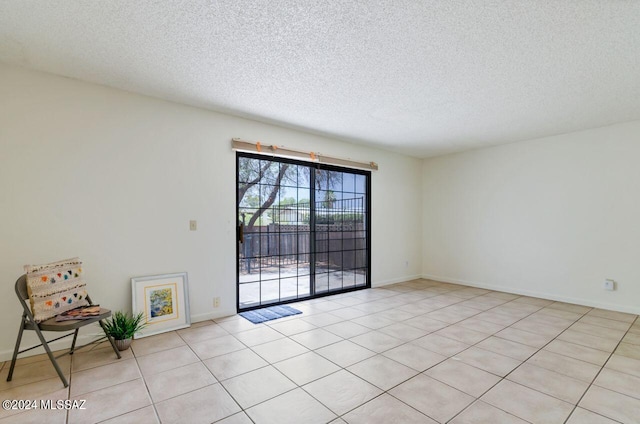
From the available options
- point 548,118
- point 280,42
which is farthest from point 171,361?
point 548,118

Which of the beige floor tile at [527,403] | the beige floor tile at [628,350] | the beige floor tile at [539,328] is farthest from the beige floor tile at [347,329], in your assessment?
the beige floor tile at [628,350]

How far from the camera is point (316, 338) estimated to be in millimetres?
3049

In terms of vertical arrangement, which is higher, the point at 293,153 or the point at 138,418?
the point at 293,153

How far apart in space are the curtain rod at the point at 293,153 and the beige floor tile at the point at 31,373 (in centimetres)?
265

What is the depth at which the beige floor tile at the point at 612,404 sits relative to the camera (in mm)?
1853

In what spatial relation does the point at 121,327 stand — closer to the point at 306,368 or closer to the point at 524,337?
the point at 306,368

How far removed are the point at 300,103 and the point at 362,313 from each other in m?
2.67

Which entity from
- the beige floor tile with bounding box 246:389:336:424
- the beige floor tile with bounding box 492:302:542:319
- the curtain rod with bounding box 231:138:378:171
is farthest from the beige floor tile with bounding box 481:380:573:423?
the curtain rod with bounding box 231:138:378:171

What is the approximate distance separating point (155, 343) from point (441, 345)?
274 cm

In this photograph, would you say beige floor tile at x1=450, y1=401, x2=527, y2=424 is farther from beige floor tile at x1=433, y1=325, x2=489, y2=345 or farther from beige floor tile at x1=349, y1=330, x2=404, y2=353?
beige floor tile at x1=433, y1=325, x2=489, y2=345

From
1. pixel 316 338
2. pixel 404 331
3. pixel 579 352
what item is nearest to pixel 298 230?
pixel 316 338

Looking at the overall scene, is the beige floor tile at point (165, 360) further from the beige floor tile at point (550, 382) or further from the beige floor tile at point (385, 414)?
the beige floor tile at point (550, 382)

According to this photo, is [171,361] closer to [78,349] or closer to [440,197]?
[78,349]

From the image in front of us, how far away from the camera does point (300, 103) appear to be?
11.2ft
